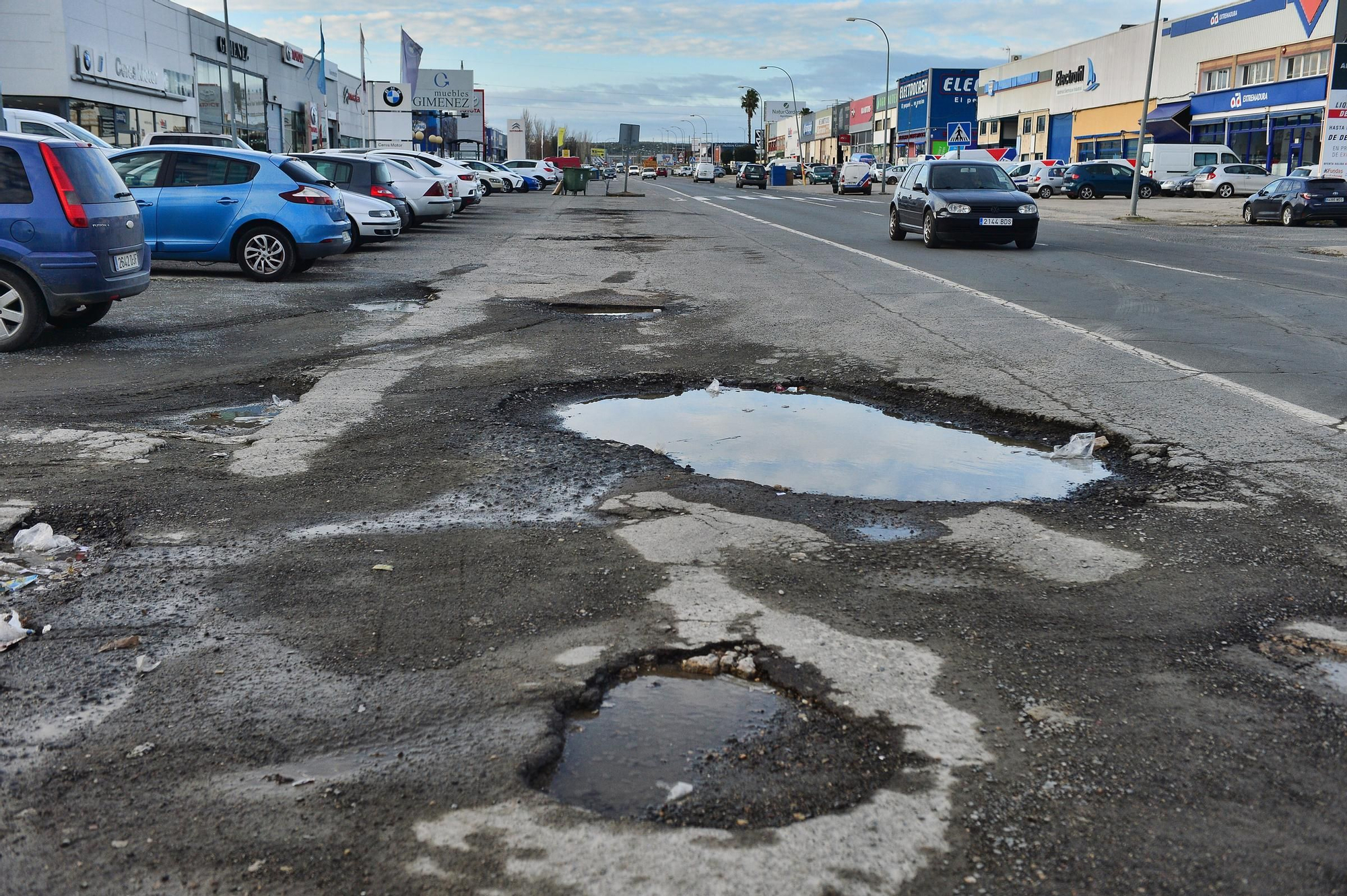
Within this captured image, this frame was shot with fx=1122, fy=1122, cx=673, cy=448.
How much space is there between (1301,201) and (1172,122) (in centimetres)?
3342

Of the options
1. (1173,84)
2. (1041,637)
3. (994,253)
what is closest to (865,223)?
(994,253)

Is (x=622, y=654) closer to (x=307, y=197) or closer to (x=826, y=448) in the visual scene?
(x=826, y=448)

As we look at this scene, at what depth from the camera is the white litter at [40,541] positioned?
4336 millimetres

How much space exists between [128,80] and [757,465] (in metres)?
44.1

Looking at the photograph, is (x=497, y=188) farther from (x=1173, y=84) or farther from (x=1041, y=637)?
(x=1041, y=637)

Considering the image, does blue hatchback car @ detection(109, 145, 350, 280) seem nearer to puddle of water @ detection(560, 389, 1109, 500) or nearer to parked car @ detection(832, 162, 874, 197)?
puddle of water @ detection(560, 389, 1109, 500)

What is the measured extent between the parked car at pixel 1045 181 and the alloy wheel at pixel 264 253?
3915 cm

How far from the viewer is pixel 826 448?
6.10 meters

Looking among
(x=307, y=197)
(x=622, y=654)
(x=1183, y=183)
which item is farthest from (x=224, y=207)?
(x=1183, y=183)

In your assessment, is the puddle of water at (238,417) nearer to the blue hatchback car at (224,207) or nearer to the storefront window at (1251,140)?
the blue hatchback car at (224,207)

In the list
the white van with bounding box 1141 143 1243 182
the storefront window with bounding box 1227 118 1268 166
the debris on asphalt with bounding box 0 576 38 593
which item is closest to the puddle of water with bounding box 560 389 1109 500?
the debris on asphalt with bounding box 0 576 38 593

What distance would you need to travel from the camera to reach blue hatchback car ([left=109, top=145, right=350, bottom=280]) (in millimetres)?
13945

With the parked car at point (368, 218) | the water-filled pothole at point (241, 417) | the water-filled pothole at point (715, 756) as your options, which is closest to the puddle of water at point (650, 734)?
the water-filled pothole at point (715, 756)

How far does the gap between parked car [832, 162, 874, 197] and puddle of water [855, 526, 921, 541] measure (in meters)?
54.4
